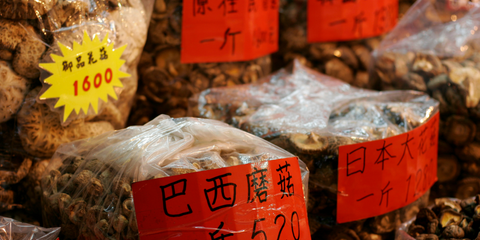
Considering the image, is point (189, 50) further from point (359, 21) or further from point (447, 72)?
point (447, 72)

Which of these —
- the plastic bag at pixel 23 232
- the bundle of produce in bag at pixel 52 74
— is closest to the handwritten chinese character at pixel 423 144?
the bundle of produce in bag at pixel 52 74

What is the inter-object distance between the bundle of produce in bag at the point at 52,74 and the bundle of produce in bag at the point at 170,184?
9 cm

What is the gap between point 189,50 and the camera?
1.16 metres

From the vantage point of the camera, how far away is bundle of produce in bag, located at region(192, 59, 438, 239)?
0.92m

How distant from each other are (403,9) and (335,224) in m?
1.26

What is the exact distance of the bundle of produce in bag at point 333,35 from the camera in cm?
153

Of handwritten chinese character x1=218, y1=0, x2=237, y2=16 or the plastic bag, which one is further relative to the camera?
handwritten chinese character x1=218, y1=0, x2=237, y2=16

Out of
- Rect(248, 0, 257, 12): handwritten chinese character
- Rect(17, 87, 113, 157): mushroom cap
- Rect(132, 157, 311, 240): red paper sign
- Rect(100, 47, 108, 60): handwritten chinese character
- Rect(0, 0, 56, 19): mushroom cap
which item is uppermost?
Rect(0, 0, 56, 19): mushroom cap

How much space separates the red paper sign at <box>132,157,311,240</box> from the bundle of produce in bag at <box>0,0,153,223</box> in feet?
1.13

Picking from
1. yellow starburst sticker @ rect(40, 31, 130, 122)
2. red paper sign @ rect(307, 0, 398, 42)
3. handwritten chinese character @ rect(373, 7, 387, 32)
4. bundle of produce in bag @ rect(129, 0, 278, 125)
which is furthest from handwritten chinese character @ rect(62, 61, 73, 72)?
handwritten chinese character @ rect(373, 7, 387, 32)

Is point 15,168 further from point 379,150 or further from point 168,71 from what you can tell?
point 379,150

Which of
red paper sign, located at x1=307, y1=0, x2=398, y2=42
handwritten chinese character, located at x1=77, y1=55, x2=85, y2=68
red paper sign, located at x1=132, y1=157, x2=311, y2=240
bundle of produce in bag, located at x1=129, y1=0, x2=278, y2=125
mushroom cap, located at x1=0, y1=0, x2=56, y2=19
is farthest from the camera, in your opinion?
red paper sign, located at x1=307, y1=0, x2=398, y2=42

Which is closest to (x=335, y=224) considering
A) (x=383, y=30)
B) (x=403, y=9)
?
(x=383, y=30)

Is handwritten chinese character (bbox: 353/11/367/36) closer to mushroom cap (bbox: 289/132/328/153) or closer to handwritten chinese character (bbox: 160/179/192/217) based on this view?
mushroom cap (bbox: 289/132/328/153)
